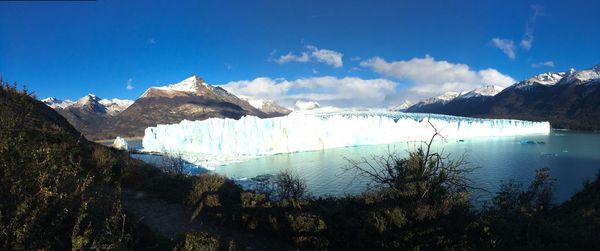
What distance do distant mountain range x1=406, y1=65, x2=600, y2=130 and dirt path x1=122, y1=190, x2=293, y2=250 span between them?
323 feet

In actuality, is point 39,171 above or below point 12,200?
above

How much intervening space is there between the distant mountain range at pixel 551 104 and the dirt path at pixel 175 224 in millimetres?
98304

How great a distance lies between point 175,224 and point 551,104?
149m

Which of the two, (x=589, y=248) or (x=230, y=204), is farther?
(x=230, y=204)

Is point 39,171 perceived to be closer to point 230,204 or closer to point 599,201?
point 230,204

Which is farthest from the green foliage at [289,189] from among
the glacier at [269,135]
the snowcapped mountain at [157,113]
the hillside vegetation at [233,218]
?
the snowcapped mountain at [157,113]

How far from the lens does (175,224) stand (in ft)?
24.7

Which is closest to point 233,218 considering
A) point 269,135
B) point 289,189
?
point 289,189

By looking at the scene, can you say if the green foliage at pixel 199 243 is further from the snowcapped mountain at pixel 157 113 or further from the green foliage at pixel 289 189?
the snowcapped mountain at pixel 157 113

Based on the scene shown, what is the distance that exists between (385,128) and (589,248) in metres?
49.2

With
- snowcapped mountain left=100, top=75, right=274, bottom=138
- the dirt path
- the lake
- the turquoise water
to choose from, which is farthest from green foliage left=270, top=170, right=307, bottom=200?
snowcapped mountain left=100, top=75, right=274, bottom=138

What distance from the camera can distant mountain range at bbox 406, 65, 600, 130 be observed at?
102062 mm

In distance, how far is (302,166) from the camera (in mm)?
33625

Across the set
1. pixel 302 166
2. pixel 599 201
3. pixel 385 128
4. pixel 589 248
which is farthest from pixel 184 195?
pixel 385 128
